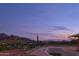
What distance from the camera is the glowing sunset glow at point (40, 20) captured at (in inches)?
62.0

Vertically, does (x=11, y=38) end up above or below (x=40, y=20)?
below

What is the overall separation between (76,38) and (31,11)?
532 mm

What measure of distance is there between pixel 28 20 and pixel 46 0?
276mm

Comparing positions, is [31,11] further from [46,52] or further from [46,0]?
[46,52]

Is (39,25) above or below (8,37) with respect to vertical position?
above

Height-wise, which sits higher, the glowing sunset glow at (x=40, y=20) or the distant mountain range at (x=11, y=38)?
the glowing sunset glow at (x=40, y=20)

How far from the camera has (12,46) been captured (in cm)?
159

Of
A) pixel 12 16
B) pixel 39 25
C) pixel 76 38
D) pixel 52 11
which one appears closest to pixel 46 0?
pixel 52 11

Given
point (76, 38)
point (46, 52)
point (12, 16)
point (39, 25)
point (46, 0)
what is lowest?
point (46, 52)

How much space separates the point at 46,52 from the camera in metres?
1.58

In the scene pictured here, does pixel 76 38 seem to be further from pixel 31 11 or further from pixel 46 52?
pixel 31 11

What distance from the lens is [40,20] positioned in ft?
5.24

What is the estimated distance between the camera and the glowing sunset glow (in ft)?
5.16

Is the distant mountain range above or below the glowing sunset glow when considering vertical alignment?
below
